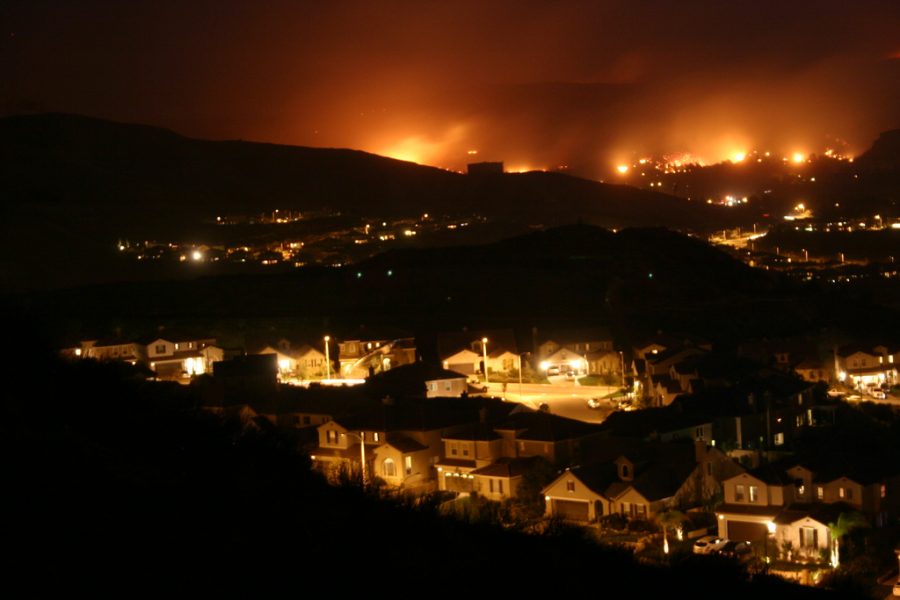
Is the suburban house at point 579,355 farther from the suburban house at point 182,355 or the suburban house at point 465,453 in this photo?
the suburban house at point 465,453

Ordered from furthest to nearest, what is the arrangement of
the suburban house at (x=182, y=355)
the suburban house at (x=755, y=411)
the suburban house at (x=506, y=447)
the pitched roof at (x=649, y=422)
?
the suburban house at (x=182, y=355), the suburban house at (x=755, y=411), the pitched roof at (x=649, y=422), the suburban house at (x=506, y=447)

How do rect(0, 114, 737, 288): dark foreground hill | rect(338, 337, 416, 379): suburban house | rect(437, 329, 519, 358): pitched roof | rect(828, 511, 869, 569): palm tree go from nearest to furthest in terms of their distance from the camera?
rect(828, 511, 869, 569): palm tree < rect(338, 337, 416, 379): suburban house < rect(437, 329, 519, 358): pitched roof < rect(0, 114, 737, 288): dark foreground hill

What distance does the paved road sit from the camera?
16.1 m

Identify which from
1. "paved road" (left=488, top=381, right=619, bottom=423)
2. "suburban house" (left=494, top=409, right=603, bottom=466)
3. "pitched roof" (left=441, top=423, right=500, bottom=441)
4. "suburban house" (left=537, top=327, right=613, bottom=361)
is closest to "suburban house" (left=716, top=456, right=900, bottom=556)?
"suburban house" (left=494, top=409, right=603, bottom=466)

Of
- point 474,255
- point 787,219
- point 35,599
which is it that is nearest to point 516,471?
point 35,599

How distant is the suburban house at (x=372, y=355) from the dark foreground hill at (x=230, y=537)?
17029 millimetres

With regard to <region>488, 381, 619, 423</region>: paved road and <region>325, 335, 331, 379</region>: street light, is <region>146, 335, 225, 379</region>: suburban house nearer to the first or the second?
<region>325, 335, 331, 379</region>: street light

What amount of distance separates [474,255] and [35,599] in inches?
1366

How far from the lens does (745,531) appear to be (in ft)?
33.8

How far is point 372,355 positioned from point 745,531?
42.5 feet

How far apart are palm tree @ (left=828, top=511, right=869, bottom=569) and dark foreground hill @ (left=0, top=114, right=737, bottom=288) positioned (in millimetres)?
27762

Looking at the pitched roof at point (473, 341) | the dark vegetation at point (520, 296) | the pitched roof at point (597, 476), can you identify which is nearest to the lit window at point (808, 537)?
the pitched roof at point (597, 476)

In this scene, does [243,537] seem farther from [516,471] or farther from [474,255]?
[474,255]

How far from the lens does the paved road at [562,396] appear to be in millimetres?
16078
